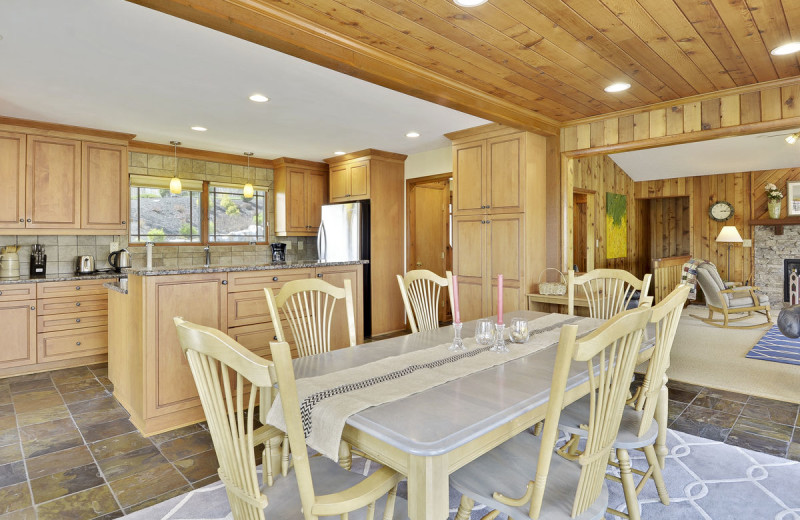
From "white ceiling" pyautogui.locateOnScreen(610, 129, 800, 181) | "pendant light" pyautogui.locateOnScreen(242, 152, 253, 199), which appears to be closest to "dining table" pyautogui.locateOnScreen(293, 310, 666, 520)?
"pendant light" pyautogui.locateOnScreen(242, 152, 253, 199)

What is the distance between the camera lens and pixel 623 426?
178 cm

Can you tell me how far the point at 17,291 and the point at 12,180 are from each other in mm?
1094

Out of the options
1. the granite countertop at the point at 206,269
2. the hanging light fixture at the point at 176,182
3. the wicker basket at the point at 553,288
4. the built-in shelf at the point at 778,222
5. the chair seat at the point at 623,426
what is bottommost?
the chair seat at the point at 623,426

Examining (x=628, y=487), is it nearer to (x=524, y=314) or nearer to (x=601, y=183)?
(x=524, y=314)

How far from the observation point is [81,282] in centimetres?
442

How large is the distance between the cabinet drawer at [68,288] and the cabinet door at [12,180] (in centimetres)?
67

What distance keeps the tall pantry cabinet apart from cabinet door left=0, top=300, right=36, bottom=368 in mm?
4128

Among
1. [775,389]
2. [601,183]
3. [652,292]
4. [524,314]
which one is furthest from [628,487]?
[652,292]

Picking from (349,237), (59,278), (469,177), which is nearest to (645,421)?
(469,177)

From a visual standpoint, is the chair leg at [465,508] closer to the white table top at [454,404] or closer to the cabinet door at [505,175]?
the white table top at [454,404]

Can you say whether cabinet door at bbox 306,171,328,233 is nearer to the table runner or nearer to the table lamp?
the table runner

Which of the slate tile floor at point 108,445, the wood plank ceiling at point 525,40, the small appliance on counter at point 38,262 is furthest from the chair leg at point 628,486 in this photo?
the small appliance on counter at point 38,262

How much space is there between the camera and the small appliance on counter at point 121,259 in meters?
4.95

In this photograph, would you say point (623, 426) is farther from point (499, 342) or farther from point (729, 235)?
point (729, 235)
